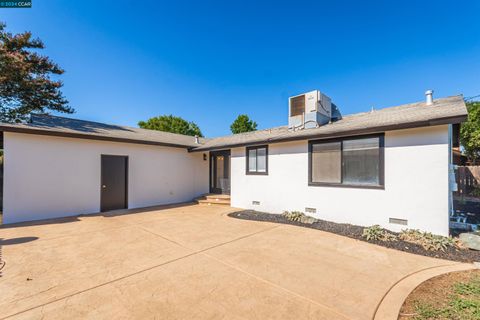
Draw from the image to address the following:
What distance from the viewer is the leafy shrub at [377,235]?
4.78m

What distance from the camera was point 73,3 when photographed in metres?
7.31

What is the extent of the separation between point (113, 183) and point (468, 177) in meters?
19.1

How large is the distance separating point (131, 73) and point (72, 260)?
34.2ft

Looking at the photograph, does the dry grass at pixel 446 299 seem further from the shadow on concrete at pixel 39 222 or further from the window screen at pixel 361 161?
the shadow on concrete at pixel 39 222

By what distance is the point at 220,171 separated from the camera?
37.8 feet

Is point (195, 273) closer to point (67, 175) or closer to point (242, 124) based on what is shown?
point (67, 175)

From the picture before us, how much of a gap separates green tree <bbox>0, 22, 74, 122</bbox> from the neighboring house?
5.28m

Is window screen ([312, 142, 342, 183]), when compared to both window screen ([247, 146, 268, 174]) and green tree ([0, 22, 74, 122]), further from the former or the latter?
green tree ([0, 22, 74, 122])

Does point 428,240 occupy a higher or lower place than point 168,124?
lower

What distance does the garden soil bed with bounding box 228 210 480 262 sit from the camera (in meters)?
3.87

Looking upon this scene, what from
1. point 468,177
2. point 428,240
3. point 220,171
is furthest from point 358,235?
point 468,177

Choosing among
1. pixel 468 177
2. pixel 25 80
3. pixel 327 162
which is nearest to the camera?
pixel 327 162

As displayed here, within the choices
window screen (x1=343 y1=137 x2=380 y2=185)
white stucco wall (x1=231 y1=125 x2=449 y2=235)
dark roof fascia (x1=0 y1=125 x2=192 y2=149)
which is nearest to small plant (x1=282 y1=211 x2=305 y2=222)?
white stucco wall (x1=231 y1=125 x2=449 y2=235)

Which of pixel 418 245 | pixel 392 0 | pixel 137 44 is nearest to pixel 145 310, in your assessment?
pixel 418 245
